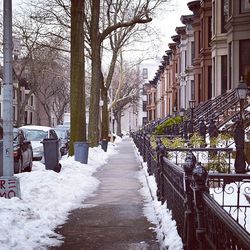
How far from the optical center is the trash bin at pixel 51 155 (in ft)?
52.0

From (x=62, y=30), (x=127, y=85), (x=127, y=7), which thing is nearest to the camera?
(x=62, y=30)

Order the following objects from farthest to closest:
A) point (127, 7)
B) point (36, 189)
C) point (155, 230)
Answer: point (127, 7), point (36, 189), point (155, 230)

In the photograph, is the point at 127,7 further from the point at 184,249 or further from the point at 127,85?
the point at 127,85

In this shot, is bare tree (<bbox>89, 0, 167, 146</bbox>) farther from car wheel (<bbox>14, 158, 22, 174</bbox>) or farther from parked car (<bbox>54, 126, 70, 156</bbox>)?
car wheel (<bbox>14, 158, 22, 174</bbox>)

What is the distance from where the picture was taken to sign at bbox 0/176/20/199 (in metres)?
9.41

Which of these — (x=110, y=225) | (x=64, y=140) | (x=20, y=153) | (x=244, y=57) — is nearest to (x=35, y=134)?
(x=64, y=140)

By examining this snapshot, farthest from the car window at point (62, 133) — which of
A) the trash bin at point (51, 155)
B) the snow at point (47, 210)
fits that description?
the snow at point (47, 210)

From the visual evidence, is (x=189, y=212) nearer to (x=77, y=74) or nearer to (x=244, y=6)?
(x=77, y=74)

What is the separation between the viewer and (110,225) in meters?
8.73

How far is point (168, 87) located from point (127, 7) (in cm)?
2607

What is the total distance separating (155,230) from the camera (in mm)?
8312

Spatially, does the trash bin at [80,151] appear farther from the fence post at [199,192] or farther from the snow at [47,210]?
the fence post at [199,192]

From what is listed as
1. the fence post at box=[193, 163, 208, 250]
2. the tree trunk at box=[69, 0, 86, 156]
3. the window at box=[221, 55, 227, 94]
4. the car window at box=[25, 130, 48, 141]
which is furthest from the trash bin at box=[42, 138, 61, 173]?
the window at box=[221, 55, 227, 94]

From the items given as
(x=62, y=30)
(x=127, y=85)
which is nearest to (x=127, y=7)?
(x=62, y=30)
